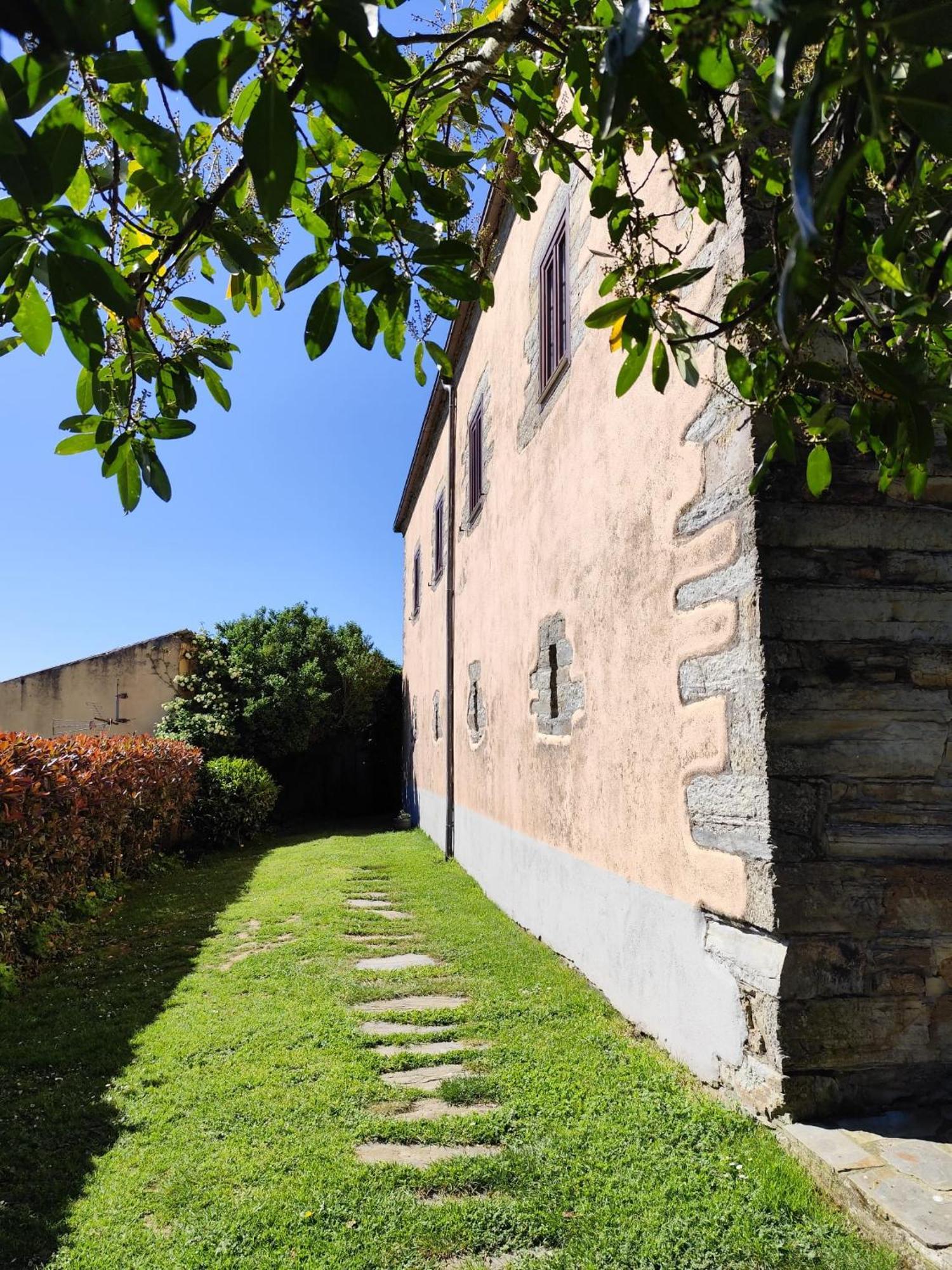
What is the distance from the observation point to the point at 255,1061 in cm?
375

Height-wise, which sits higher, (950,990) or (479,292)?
(479,292)

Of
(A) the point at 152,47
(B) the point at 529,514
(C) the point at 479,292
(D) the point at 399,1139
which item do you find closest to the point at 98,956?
(D) the point at 399,1139

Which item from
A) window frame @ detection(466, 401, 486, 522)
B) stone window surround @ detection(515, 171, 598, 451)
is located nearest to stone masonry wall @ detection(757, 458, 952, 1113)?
stone window surround @ detection(515, 171, 598, 451)

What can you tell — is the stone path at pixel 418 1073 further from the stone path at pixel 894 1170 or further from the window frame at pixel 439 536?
the window frame at pixel 439 536

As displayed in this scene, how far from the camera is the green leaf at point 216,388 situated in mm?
2010

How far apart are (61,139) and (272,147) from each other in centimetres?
32

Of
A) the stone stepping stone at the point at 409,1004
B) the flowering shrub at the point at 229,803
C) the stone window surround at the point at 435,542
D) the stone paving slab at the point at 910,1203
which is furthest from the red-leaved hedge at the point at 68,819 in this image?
the stone paving slab at the point at 910,1203

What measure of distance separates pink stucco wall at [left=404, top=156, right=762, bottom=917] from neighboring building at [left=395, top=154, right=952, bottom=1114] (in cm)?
2

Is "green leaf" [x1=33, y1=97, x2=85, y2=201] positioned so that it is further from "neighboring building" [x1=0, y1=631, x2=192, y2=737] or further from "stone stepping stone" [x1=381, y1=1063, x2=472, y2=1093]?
"neighboring building" [x1=0, y1=631, x2=192, y2=737]

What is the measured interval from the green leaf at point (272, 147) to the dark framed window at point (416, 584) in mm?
14262

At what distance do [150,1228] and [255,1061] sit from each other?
125cm

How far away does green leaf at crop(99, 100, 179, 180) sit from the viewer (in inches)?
51.4

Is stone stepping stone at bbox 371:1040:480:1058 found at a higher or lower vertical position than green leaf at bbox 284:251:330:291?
lower

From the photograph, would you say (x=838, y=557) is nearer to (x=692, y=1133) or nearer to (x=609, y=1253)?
(x=692, y=1133)
